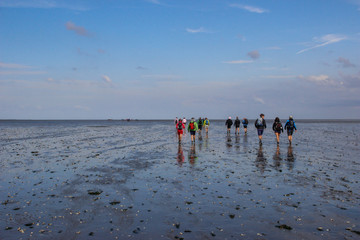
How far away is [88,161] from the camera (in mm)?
20609

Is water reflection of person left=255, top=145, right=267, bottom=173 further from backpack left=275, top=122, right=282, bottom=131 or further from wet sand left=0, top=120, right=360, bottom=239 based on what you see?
backpack left=275, top=122, right=282, bottom=131

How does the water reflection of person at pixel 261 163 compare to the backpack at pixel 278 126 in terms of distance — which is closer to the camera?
the water reflection of person at pixel 261 163

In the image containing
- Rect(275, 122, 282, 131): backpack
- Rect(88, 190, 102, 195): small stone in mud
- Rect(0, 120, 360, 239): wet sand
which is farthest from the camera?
Rect(275, 122, 282, 131): backpack

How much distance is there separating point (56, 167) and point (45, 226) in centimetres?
1070

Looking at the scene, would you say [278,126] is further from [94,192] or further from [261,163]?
[94,192]

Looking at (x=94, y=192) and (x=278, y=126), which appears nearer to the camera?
(x=94, y=192)

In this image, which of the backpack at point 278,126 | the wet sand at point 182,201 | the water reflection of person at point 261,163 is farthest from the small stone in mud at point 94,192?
the backpack at point 278,126

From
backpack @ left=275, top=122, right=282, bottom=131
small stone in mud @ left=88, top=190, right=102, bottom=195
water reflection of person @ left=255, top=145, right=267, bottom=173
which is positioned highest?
backpack @ left=275, top=122, right=282, bottom=131

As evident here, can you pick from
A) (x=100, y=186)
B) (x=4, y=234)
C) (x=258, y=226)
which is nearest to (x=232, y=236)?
(x=258, y=226)

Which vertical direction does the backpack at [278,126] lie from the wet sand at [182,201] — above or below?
above

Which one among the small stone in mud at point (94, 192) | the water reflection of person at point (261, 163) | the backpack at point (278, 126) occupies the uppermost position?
the backpack at point (278, 126)

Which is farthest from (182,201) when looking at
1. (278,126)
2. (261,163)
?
(278,126)

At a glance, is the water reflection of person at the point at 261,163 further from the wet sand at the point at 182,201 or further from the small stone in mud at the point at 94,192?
the small stone in mud at the point at 94,192

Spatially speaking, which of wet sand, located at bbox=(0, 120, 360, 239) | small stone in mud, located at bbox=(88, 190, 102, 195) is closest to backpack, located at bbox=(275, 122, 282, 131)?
wet sand, located at bbox=(0, 120, 360, 239)
